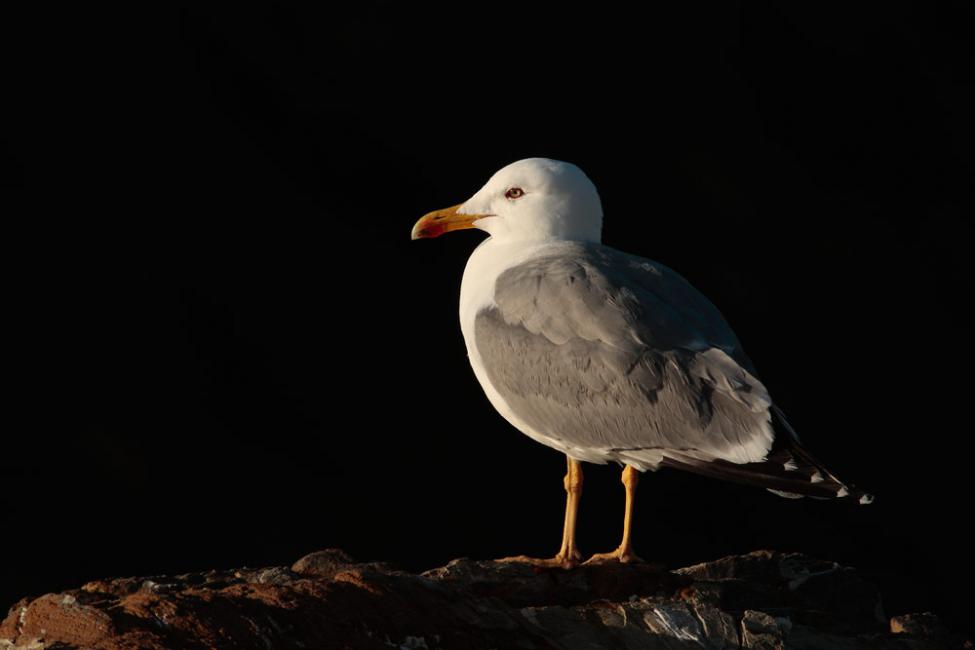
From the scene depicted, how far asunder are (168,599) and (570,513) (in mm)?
1977

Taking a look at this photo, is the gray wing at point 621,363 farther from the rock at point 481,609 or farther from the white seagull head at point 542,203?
the rock at point 481,609

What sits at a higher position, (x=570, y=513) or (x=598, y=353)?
(x=598, y=353)

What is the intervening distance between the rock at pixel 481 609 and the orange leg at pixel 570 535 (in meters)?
0.14

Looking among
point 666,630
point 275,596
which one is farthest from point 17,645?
point 666,630

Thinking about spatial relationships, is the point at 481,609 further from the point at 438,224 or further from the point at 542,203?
the point at 438,224

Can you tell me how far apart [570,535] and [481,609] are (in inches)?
49.6

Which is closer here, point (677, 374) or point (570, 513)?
point (677, 374)

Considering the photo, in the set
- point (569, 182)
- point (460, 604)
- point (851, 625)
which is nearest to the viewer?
point (460, 604)

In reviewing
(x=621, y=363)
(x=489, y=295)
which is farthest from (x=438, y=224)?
(x=621, y=363)

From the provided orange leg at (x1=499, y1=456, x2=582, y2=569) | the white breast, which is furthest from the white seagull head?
orange leg at (x1=499, y1=456, x2=582, y2=569)

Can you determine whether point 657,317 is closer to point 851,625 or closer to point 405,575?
point 851,625

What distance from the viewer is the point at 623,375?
15.3 feet

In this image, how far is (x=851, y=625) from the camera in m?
4.35

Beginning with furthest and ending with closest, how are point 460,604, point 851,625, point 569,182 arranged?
1. point 569,182
2. point 851,625
3. point 460,604
